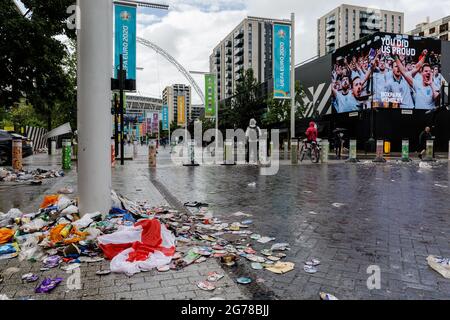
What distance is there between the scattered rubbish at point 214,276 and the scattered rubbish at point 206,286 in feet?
0.25

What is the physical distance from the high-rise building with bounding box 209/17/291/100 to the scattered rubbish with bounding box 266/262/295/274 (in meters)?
93.6

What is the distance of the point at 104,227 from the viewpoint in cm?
440

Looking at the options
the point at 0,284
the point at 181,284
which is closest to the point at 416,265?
the point at 181,284

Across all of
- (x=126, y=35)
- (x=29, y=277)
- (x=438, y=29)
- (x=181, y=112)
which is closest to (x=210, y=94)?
(x=181, y=112)

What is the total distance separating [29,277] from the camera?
324 centimetres

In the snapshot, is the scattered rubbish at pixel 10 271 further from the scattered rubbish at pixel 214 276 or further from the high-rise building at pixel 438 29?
the high-rise building at pixel 438 29

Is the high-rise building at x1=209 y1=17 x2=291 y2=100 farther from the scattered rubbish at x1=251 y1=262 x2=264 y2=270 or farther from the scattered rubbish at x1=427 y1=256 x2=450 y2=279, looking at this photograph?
the scattered rubbish at x1=251 y1=262 x2=264 y2=270

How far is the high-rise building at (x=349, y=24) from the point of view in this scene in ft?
423

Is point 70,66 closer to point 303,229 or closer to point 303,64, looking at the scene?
point 303,229

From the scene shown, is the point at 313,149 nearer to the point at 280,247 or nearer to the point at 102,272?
the point at 280,247

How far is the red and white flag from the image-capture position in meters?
3.46

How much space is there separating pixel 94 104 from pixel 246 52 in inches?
3984

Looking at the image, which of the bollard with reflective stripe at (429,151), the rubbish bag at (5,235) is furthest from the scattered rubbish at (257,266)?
the bollard with reflective stripe at (429,151)

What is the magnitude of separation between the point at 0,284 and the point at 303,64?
4291 cm
